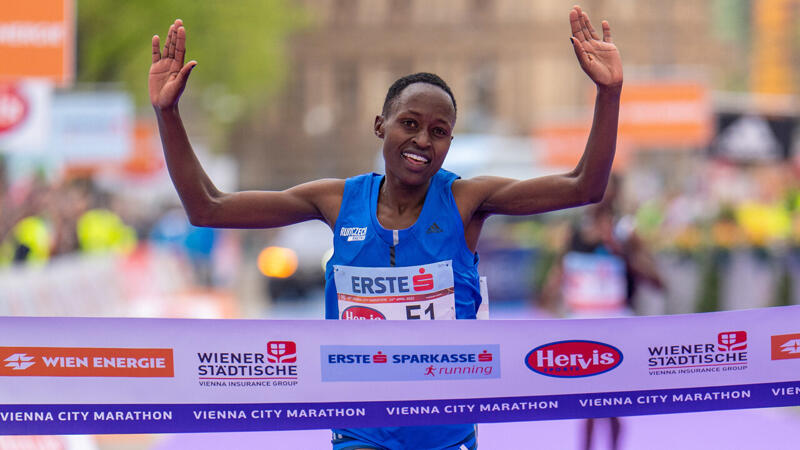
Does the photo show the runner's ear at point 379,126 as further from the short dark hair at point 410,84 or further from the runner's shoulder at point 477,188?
the runner's shoulder at point 477,188

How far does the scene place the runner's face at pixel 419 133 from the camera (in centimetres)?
339

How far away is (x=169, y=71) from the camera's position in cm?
350

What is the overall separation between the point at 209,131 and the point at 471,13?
15.8 meters

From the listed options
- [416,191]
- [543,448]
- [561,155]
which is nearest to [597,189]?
[416,191]

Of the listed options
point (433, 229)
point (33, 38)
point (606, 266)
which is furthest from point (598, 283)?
point (33, 38)

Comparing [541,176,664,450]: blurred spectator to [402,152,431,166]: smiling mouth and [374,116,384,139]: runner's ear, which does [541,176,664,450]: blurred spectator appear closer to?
[374,116,384,139]: runner's ear

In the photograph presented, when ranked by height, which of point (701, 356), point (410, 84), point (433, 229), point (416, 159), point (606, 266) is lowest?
point (606, 266)

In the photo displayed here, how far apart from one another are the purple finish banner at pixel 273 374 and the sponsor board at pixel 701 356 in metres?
0.28

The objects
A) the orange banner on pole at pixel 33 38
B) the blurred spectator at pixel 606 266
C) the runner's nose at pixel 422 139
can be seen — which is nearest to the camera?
the runner's nose at pixel 422 139

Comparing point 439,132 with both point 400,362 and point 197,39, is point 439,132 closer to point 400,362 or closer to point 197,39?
point 400,362

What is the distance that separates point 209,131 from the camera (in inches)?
2269

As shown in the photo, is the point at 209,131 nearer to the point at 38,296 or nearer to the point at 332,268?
the point at 38,296

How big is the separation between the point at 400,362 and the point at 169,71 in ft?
4.09

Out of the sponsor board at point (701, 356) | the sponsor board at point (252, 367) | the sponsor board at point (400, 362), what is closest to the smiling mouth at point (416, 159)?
the sponsor board at point (400, 362)
